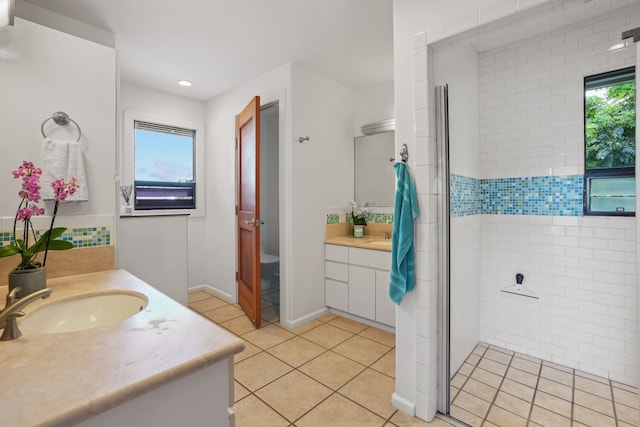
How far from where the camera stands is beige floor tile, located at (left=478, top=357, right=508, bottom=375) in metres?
2.13

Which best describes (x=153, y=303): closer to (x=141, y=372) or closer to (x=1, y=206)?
(x=141, y=372)

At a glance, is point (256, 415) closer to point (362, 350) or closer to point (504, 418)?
point (362, 350)

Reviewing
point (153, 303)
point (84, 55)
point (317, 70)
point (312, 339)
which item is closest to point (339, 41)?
point (317, 70)

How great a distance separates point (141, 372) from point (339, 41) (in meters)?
2.59

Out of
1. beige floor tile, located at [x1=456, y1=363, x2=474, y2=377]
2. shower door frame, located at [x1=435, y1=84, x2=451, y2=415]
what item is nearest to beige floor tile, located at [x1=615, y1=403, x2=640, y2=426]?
beige floor tile, located at [x1=456, y1=363, x2=474, y2=377]

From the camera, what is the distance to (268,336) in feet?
8.81

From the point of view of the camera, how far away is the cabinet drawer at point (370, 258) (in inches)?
106

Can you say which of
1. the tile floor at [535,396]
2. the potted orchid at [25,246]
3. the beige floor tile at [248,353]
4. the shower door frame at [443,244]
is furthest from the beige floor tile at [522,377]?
the potted orchid at [25,246]

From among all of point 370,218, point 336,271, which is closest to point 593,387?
point 336,271

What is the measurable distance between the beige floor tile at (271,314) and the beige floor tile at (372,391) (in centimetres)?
123

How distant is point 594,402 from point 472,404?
72cm

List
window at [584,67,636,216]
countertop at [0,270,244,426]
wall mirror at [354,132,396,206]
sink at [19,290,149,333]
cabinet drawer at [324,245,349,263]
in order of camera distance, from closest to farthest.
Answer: countertop at [0,270,244,426] < sink at [19,290,149,333] < window at [584,67,636,216] < cabinet drawer at [324,245,349,263] < wall mirror at [354,132,396,206]

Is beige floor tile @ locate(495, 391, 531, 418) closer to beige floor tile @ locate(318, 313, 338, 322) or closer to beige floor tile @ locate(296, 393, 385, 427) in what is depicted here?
beige floor tile @ locate(296, 393, 385, 427)

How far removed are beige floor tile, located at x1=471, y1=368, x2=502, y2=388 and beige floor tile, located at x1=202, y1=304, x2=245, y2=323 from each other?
87.0 inches
